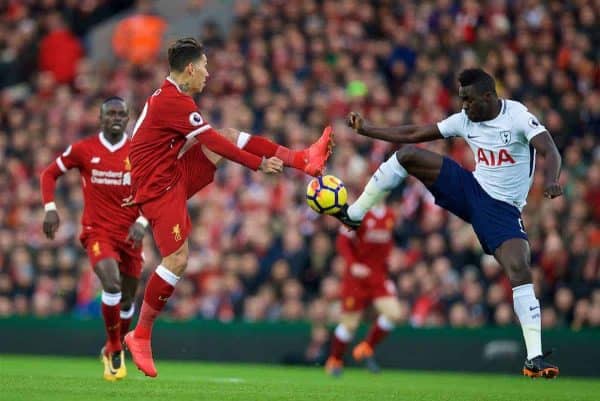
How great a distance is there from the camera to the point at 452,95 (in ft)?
66.0

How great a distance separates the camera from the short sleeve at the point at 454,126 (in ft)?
38.1

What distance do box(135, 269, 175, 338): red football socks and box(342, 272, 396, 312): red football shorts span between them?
5.91 meters

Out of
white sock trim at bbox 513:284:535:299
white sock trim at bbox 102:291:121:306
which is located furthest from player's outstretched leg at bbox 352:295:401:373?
white sock trim at bbox 513:284:535:299

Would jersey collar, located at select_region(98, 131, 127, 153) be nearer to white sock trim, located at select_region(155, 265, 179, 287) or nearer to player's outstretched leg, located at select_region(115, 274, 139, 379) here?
player's outstretched leg, located at select_region(115, 274, 139, 379)

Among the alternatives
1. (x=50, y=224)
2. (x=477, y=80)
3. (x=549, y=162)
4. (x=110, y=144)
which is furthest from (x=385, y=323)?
(x=549, y=162)

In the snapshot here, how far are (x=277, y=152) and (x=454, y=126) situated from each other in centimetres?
160

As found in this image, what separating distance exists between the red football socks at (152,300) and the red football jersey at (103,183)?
179 cm

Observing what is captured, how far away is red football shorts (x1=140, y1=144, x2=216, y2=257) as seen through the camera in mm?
11430

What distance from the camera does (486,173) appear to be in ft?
37.9

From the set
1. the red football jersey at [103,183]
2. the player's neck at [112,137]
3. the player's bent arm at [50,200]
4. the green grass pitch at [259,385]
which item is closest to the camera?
the green grass pitch at [259,385]

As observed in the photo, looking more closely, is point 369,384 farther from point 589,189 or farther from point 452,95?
point 452,95

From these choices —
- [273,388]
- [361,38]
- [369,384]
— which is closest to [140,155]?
[273,388]

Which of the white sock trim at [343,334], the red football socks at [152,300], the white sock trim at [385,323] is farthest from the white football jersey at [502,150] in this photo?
the white sock trim at [343,334]

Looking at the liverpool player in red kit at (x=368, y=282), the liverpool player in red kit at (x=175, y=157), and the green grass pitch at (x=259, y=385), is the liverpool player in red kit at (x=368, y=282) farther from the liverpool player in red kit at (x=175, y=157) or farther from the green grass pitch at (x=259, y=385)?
the liverpool player in red kit at (x=175, y=157)
